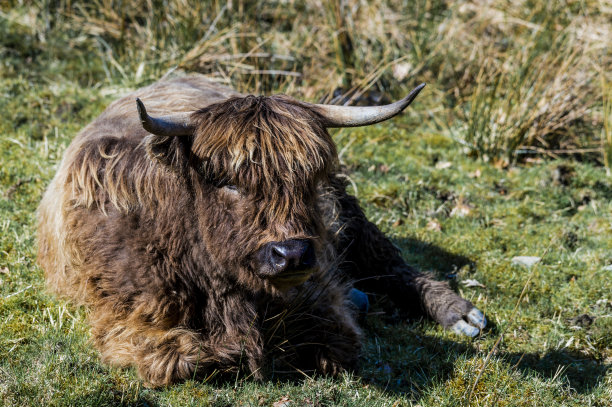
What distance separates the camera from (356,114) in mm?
3734

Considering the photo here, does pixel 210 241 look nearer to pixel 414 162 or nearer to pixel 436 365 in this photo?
pixel 436 365

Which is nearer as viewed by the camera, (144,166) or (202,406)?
(202,406)

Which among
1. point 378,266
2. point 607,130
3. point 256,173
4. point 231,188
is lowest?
point 378,266

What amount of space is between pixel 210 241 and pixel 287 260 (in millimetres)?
580

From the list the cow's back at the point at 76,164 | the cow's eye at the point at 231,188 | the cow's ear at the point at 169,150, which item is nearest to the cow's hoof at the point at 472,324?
the cow's eye at the point at 231,188

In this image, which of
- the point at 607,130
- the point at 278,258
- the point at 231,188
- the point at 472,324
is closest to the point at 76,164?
the point at 231,188

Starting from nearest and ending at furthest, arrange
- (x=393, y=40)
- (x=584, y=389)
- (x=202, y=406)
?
(x=202, y=406) < (x=584, y=389) < (x=393, y=40)

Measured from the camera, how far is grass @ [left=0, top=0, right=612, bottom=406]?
3818 mm

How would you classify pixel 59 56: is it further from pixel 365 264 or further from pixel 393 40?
pixel 365 264

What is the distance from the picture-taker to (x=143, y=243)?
3.80 metres

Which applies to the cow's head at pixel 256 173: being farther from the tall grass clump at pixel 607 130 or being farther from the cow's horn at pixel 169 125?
the tall grass clump at pixel 607 130

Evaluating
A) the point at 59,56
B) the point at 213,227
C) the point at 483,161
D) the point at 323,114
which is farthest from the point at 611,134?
the point at 59,56

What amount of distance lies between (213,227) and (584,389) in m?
2.37

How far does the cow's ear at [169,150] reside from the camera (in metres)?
3.66
